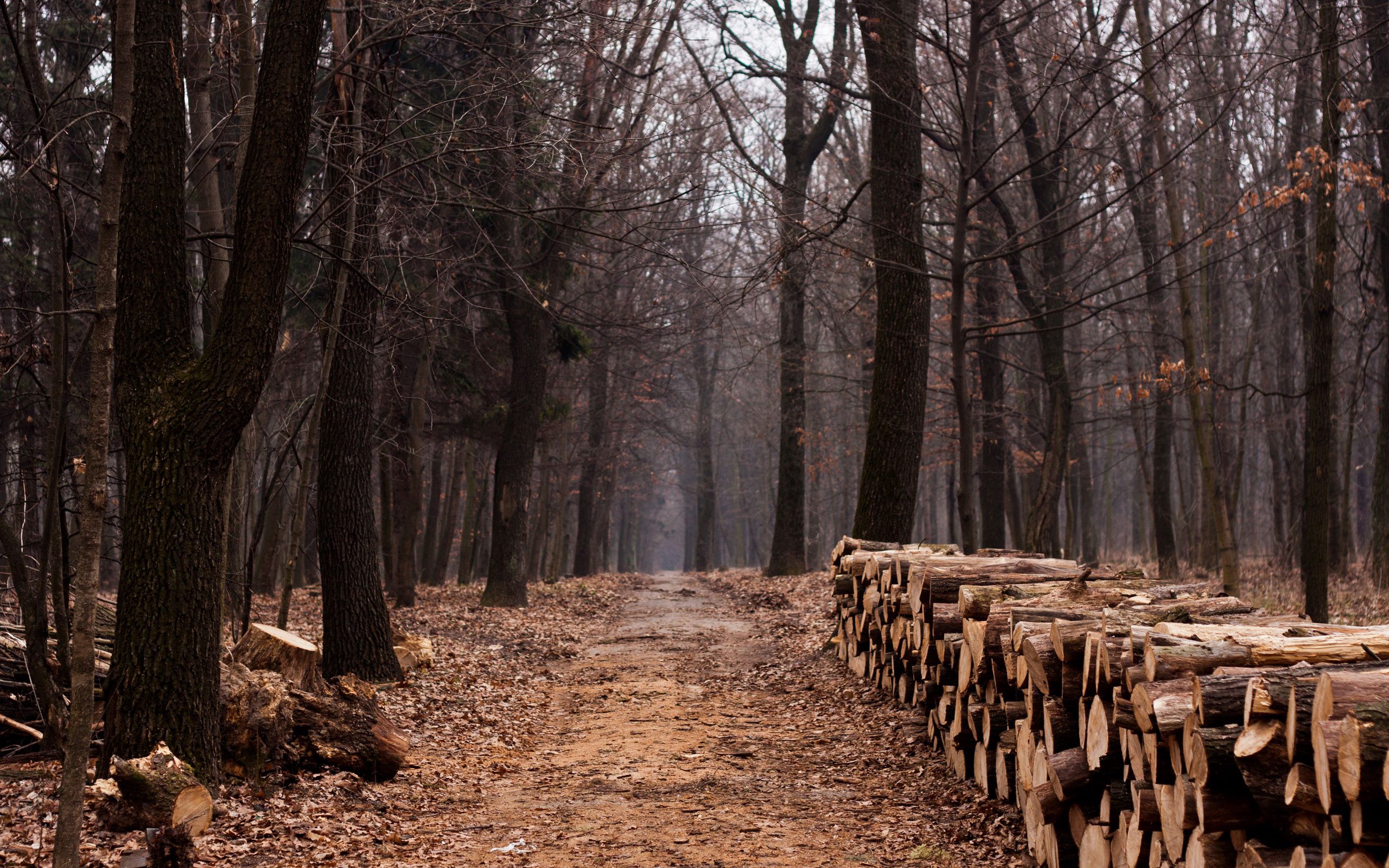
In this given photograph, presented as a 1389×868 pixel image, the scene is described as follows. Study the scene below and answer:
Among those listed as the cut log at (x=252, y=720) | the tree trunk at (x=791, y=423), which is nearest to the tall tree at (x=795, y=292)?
the tree trunk at (x=791, y=423)

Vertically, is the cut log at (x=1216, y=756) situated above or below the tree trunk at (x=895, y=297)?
below

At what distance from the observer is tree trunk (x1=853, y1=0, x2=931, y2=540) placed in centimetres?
1144

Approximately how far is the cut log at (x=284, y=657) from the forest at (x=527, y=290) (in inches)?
1.0

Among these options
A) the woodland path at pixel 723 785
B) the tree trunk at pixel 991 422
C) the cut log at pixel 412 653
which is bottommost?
the woodland path at pixel 723 785

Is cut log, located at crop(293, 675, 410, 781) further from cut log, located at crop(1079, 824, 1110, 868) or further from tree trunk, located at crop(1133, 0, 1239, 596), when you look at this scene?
tree trunk, located at crop(1133, 0, 1239, 596)

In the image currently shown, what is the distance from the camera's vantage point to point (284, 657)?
727 cm

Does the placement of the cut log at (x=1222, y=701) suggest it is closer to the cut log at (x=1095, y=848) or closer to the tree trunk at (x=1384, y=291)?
the cut log at (x=1095, y=848)

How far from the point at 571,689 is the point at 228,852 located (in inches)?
210

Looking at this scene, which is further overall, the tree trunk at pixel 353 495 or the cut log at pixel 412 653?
the cut log at pixel 412 653

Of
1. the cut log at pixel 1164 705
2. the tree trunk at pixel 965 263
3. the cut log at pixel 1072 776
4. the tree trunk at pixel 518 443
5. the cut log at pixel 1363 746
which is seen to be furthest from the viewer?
the tree trunk at pixel 518 443

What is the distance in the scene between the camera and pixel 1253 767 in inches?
132

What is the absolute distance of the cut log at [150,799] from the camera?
4.92 m

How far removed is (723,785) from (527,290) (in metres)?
4.68

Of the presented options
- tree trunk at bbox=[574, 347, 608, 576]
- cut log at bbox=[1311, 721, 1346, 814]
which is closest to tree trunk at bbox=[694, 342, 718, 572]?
tree trunk at bbox=[574, 347, 608, 576]
